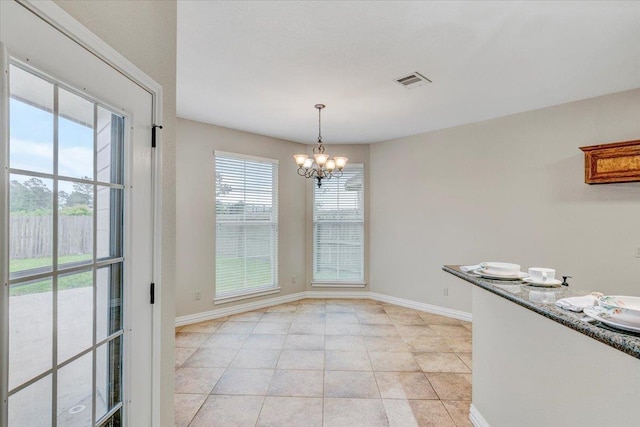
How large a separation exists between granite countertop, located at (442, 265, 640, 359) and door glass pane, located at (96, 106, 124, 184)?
6.28 ft

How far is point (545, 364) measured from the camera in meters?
1.45

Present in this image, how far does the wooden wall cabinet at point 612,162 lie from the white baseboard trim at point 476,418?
106 inches

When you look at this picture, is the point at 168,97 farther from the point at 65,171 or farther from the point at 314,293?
the point at 314,293

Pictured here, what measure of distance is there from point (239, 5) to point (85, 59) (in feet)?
3.67

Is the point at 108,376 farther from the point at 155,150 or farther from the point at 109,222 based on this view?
the point at 155,150

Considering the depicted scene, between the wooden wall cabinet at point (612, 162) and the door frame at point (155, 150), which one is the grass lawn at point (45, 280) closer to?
the door frame at point (155, 150)

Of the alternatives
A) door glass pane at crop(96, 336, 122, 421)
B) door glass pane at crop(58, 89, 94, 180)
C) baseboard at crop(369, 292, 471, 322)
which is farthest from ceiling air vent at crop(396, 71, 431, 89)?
baseboard at crop(369, 292, 471, 322)

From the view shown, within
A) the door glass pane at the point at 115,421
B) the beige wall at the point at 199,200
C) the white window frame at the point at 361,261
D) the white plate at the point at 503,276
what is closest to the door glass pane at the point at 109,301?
the door glass pane at the point at 115,421

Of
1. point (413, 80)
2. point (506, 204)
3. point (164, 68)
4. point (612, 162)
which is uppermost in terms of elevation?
point (413, 80)

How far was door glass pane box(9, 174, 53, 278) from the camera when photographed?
2.86 ft

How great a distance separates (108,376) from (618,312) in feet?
6.45

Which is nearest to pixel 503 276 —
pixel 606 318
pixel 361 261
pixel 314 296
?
pixel 606 318

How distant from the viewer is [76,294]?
1.10 meters

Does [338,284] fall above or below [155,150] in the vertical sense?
below
